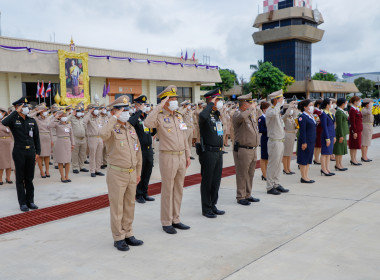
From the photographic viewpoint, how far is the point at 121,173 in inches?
173

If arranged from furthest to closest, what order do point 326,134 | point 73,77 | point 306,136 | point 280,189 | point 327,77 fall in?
point 327,77
point 73,77
point 326,134
point 306,136
point 280,189

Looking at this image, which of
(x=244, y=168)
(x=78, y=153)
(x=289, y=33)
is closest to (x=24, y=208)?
(x=244, y=168)

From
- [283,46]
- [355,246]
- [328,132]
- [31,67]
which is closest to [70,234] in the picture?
[355,246]

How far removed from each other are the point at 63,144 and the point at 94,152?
0.94 meters

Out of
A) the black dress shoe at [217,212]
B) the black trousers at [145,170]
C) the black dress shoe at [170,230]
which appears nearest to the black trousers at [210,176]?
the black dress shoe at [217,212]

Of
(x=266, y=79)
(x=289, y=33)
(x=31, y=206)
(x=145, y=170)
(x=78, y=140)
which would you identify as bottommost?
(x=31, y=206)

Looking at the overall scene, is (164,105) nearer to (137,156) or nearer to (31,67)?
(137,156)

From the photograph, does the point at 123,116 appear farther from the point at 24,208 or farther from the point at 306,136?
the point at 306,136

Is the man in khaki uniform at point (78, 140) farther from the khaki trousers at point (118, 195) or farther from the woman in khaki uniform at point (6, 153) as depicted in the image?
the khaki trousers at point (118, 195)

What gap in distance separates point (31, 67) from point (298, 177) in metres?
15.3

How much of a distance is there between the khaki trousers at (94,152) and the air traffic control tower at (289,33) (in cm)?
7435

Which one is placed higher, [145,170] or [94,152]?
[94,152]

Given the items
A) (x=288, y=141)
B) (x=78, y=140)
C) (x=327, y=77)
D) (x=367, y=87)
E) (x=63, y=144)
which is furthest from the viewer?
(x=367, y=87)

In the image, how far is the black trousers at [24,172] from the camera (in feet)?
20.4
